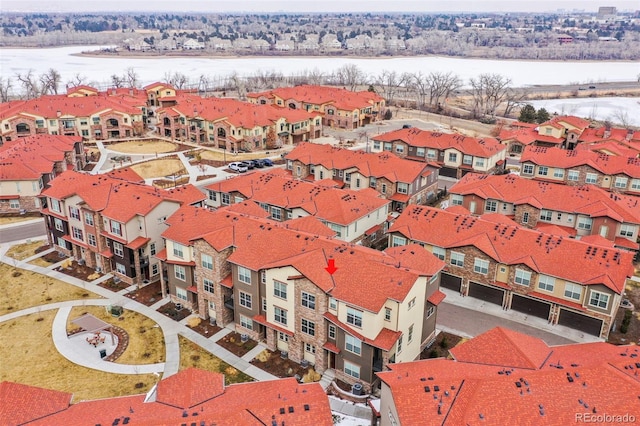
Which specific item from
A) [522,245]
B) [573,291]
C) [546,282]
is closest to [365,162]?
[522,245]

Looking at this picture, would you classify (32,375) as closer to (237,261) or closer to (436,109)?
(237,261)

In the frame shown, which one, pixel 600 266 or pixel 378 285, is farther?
pixel 600 266

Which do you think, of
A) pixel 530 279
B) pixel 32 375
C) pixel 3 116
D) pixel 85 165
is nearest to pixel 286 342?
pixel 32 375

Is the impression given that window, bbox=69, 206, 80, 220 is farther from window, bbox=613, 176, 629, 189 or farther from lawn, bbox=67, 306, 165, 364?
window, bbox=613, 176, 629, 189

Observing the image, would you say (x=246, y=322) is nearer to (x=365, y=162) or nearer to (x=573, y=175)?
(x=365, y=162)

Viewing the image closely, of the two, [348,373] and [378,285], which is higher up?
[378,285]

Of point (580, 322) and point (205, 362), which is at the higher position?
point (580, 322)
